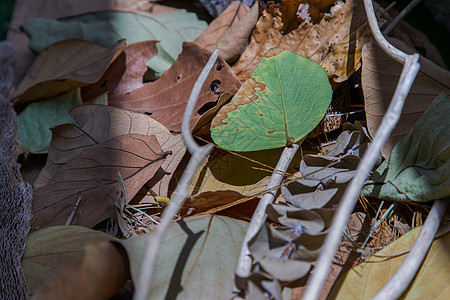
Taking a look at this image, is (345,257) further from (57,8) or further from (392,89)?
(57,8)

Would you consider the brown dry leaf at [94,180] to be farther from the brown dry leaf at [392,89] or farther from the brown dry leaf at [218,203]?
the brown dry leaf at [392,89]

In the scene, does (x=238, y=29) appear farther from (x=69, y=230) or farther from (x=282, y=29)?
(x=69, y=230)

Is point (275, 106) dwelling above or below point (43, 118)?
above

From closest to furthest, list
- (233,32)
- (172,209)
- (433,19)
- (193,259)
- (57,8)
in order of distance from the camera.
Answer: (172,209)
(193,259)
(233,32)
(433,19)
(57,8)

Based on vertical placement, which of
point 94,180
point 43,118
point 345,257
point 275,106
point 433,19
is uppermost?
point 433,19

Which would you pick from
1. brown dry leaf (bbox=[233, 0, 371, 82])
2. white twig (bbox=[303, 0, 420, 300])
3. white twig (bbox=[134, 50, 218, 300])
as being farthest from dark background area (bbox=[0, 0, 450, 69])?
white twig (bbox=[134, 50, 218, 300])

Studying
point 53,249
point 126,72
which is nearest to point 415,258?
point 53,249

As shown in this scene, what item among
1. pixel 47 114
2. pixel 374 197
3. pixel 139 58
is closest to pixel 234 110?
pixel 374 197
